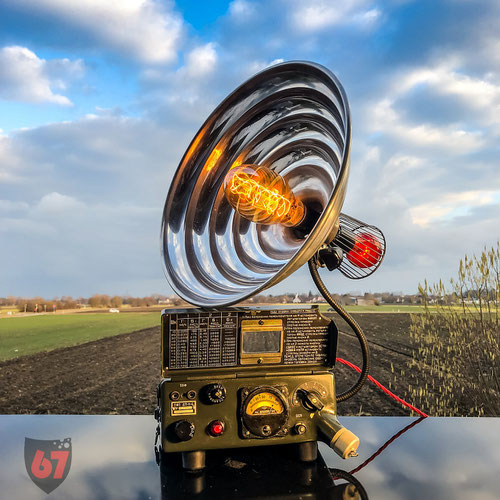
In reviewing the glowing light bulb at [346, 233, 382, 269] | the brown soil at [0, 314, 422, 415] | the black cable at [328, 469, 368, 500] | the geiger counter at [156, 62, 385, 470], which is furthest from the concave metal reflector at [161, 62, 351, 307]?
the brown soil at [0, 314, 422, 415]

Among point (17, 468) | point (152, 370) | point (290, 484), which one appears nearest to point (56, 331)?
point (152, 370)

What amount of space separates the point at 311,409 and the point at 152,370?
9.32 ft

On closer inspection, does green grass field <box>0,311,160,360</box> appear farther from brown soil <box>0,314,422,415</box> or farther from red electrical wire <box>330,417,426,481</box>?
red electrical wire <box>330,417,426,481</box>

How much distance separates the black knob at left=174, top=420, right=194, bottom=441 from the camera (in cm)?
67

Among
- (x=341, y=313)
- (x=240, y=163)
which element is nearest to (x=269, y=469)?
(x=341, y=313)

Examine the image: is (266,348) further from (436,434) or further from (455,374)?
(455,374)

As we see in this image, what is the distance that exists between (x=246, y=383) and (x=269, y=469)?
143 millimetres

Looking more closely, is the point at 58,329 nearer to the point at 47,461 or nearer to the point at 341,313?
the point at 47,461

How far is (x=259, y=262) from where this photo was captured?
3.08ft

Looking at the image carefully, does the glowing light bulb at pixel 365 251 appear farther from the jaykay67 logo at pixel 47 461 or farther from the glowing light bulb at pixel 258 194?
the jaykay67 logo at pixel 47 461

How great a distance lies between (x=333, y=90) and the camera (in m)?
0.71

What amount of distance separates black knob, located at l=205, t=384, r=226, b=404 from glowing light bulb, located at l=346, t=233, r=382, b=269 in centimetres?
38

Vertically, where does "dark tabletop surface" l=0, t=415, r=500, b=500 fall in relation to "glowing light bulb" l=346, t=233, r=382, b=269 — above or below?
below

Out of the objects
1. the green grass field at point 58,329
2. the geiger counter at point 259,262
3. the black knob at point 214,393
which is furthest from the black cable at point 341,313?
the green grass field at point 58,329
